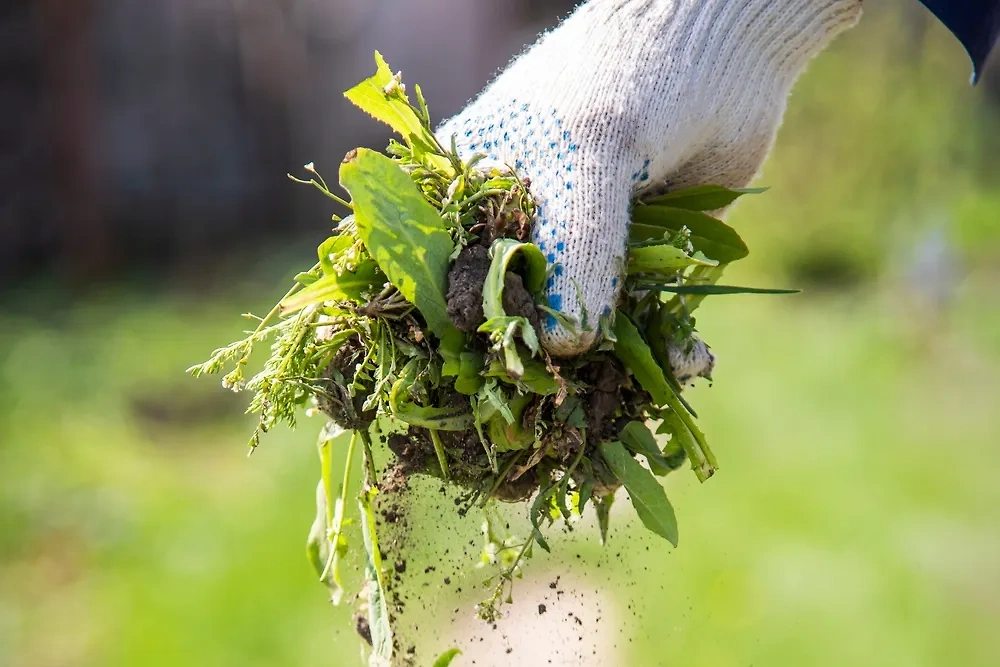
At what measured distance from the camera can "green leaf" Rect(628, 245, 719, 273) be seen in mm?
1315

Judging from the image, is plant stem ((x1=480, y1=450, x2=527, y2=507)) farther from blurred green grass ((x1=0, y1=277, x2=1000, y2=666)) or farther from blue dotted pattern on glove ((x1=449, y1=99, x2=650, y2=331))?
blurred green grass ((x1=0, y1=277, x2=1000, y2=666))

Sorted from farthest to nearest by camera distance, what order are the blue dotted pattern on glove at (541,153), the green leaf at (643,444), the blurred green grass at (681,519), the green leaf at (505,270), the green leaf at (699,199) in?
1. the blurred green grass at (681,519)
2. the green leaf at (699,199)
3. the green leaf at (643,444)
4. the blue dotted pattern on glove at (541,153)
5. the green leaf at (505,270)

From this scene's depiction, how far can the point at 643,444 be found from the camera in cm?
143

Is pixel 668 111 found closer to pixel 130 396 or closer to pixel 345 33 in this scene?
pixel 130 396

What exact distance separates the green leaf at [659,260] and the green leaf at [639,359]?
0.08 metres

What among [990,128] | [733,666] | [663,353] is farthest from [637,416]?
[990,128]

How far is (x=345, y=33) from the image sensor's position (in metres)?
6.45

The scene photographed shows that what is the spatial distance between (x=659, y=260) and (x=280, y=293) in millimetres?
4044

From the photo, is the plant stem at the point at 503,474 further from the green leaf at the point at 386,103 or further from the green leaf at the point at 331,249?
the green leaf at the point at 386,103

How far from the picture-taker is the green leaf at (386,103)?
1.33 meters

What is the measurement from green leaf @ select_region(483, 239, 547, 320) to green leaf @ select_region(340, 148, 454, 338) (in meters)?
0.07

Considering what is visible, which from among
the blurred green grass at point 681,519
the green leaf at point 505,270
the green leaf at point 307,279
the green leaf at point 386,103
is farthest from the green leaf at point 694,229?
the blurred green grass at point 681,519

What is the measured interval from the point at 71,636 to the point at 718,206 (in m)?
2.31

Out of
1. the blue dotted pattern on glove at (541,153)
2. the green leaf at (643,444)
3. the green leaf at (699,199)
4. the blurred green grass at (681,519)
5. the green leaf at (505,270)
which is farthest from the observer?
the blurred green grass at (681,519)
